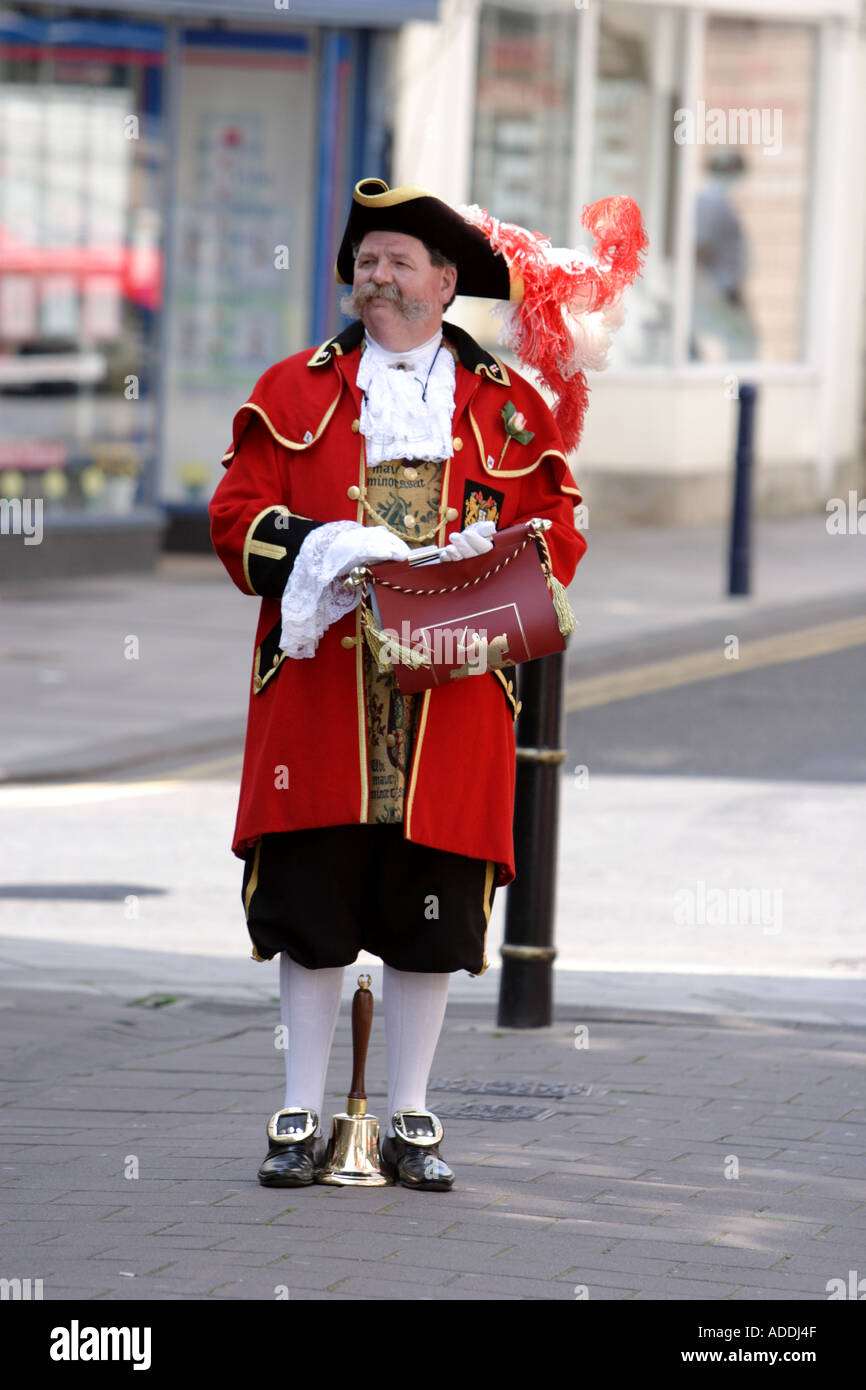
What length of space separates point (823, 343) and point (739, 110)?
216 cm

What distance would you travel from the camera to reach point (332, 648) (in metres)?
4.52

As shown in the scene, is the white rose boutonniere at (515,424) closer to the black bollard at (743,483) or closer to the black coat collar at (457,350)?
the black coat collar at (457,350)

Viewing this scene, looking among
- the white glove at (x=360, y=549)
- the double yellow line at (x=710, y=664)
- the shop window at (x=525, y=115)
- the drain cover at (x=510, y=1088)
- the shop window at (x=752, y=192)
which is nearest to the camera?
the white glove at (x=360, y=549)

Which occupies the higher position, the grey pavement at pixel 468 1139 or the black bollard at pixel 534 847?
the black bollard at pixel 534 847

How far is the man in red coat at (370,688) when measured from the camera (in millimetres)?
4512

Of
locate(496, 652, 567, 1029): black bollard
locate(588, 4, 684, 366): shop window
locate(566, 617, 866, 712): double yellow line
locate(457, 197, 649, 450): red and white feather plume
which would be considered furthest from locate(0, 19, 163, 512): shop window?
locate(457, 197, 649, 450): red and white feather plume

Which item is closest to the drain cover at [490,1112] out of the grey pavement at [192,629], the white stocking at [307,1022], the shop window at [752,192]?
the white stocking at [307,1022]

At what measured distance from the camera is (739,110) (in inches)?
787

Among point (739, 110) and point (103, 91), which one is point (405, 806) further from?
point (739, 110)

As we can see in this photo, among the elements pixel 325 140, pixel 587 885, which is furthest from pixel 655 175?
A: pixel 587 885

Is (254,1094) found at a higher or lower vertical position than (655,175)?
lower

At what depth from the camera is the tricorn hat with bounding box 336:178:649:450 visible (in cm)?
465

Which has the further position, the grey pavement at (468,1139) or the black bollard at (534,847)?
the black bollard at (534,847)

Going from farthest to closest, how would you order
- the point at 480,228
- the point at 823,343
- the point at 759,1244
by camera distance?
the point at 823,343 → the point at 480,228 → the point at 759,1244
